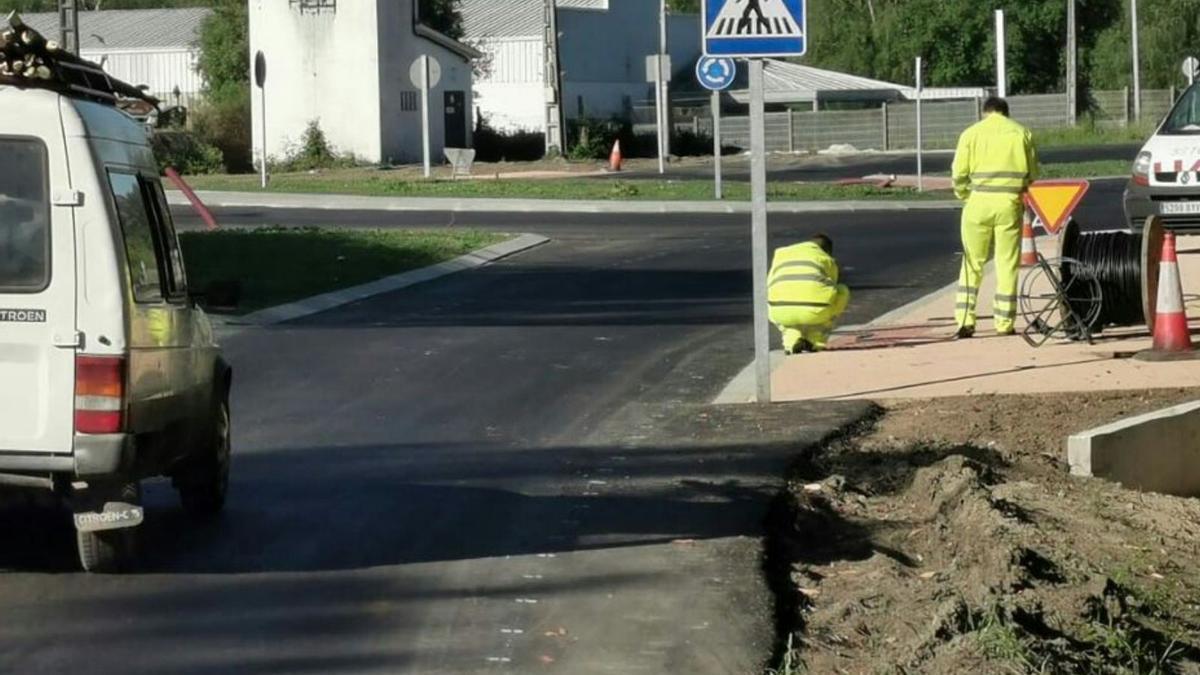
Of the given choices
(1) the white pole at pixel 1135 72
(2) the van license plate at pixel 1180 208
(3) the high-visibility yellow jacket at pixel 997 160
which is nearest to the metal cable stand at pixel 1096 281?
(3) the high-visibility yellow jacket at pixel 997 160

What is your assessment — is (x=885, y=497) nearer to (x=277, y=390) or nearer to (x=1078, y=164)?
(x=277, y=390)

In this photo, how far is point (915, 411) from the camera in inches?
491

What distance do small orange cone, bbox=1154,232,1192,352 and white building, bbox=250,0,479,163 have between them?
43455mm

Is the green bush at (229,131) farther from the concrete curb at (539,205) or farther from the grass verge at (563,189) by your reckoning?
the concrete curb at (539,205)

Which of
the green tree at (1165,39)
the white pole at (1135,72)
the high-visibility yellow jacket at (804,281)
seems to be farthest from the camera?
the green tree at (1165,39)

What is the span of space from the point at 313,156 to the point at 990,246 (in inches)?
1688

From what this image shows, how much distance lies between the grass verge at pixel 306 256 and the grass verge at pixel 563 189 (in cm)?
970

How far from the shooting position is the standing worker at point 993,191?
1530 cm

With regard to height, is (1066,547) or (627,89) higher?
(627,89)

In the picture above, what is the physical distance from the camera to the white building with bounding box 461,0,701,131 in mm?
75250

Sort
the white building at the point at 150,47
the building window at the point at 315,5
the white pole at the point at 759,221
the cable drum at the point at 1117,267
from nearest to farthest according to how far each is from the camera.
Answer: the white pole at the point at 759,221 < the cable drum at the point at 1117,267 < the building window at the point at 315,5 < the white building at the point at 150,47

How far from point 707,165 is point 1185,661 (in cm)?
4950

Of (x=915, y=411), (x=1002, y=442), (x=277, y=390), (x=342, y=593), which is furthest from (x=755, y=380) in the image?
(x=342, y=593)

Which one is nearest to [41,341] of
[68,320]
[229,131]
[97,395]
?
[68,320]
